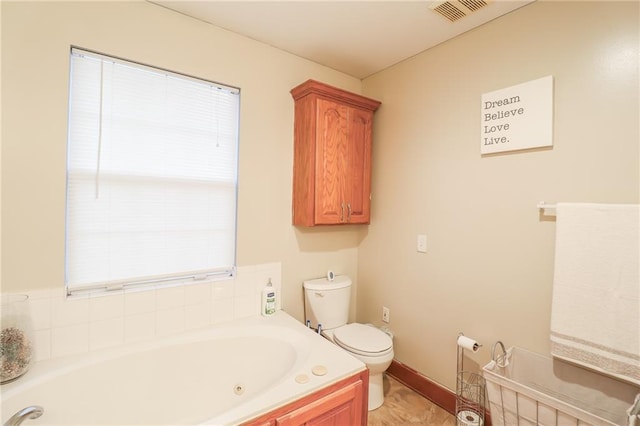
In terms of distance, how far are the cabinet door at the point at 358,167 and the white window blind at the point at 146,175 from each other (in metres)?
0.87

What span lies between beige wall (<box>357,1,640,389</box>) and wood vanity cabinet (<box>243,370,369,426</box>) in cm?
85

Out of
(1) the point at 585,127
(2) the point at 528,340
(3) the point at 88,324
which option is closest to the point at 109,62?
(3) the point at 88,324

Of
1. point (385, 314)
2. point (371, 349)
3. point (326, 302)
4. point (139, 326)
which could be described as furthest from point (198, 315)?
point (385, 314)

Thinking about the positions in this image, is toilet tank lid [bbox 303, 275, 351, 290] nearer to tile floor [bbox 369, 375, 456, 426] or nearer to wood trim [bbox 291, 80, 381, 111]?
tile floor [bbox 369, 375, 456, 426]

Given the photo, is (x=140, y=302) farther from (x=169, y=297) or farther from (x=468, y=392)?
(x=468, y=392)

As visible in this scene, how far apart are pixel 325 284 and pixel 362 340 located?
1.59 ft

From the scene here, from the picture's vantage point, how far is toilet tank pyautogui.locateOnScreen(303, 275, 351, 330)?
7.51 ft

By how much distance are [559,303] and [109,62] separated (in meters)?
2.66

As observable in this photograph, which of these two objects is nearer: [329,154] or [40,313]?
[40,313]

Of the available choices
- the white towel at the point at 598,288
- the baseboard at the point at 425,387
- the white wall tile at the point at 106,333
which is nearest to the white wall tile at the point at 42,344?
the white wall tile at the point at 106,333

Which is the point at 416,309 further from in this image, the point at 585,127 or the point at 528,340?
the point at 585,127

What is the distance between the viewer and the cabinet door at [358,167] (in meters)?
2.37

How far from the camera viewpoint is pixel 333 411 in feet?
4.73

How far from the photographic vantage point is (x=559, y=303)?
1.48 meters
